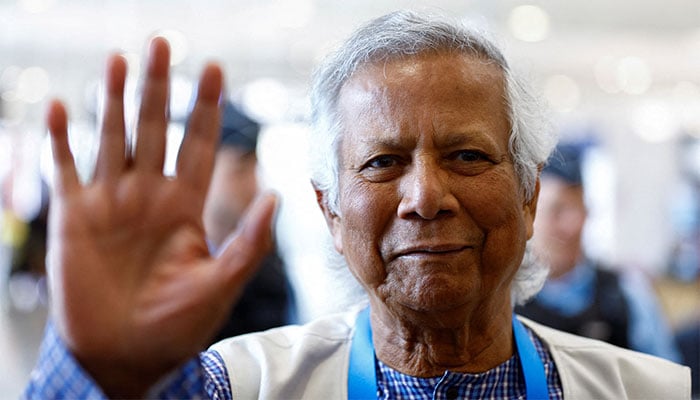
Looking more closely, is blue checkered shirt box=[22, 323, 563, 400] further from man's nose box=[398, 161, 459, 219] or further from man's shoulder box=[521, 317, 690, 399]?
man's nose box=[398, 161, 459, 219]

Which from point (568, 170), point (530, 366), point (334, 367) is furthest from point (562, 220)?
point (334, 367)

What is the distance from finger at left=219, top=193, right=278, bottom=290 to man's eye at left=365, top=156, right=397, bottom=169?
1.47 ft

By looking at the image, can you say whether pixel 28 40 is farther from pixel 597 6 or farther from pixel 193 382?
pixel 193 382

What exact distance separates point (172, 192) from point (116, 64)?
0.20m

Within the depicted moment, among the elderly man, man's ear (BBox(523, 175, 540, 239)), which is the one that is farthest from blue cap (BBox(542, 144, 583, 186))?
man's ear (BBox(523, 175, 540, 239))

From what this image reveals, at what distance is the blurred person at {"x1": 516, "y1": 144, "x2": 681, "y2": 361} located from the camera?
144 inches

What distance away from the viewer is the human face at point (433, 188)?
163 cm

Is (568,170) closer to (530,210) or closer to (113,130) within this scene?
(530,210)

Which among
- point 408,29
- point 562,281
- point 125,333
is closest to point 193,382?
point 125,333

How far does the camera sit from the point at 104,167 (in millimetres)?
1292

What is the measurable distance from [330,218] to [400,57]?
0.40 metres

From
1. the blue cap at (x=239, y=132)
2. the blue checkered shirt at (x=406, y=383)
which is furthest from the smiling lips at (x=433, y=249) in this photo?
the blue cap at (x=239, y=132)

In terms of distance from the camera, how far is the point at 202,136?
134cm

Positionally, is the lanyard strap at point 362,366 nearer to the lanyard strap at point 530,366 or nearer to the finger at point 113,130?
the lanyard strap at point 530,366
